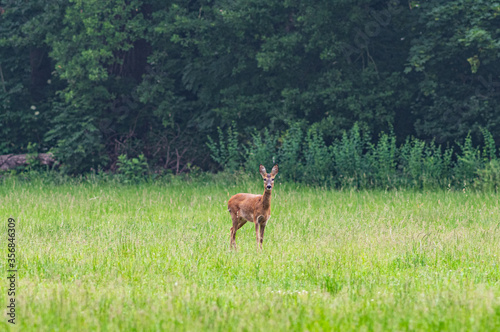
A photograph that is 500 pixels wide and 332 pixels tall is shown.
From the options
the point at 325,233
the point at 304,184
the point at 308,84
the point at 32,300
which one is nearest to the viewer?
the point at 32,300

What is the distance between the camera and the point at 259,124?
24016 millimetres

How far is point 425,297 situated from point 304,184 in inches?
519

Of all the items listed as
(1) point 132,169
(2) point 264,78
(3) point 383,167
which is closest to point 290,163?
(3) point 383,167

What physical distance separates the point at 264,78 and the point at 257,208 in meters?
15.2

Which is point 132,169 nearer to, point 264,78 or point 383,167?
point 264,78

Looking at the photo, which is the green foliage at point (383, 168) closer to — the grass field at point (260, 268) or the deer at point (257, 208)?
the grass field at point (260, 268)

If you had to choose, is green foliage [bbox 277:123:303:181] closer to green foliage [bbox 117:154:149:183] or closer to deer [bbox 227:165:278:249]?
green foliage [bbox 117:154:149:183]

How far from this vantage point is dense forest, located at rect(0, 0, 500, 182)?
2119cm

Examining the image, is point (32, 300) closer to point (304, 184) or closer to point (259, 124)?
point (304, 184)

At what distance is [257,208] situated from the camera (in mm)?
9141

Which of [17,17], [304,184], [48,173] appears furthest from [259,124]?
[17,17]

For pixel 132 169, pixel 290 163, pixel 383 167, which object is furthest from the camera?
pixel 132 169

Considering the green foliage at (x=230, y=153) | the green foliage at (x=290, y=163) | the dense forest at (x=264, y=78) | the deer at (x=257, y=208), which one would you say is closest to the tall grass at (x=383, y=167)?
the green foliage at (x=290, y=163)

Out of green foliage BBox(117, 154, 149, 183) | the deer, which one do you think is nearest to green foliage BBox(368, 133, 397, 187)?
green foliage BBox(117, 154, 149, 183)
